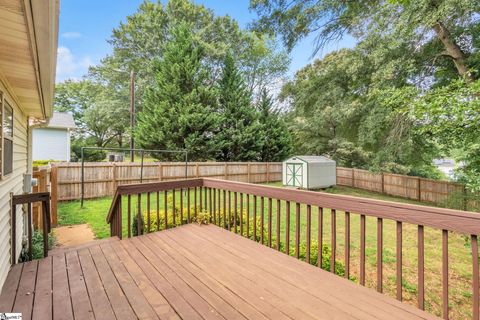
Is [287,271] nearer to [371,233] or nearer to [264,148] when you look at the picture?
[371,233]

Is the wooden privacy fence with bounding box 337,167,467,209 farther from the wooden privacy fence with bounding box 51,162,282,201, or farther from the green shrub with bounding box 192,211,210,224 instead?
the green shrub with bounding box 192,211,210,224

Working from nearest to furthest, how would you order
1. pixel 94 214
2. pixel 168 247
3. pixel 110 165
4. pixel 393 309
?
pixel 393 309 → pixel 168 247 → pixel 94 214 → pixel 110 165

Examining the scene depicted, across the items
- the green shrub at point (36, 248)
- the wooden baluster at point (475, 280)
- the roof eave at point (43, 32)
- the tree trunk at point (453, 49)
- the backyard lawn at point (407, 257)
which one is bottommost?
the backyard lawn at point (407, 257)

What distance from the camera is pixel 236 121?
1509 centimetres

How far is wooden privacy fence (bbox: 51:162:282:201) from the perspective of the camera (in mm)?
8375

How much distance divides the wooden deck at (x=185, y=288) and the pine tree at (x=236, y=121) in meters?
12.1

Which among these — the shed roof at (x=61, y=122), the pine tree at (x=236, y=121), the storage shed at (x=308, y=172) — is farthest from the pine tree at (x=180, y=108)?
the storage shed at (x=308, y=172)

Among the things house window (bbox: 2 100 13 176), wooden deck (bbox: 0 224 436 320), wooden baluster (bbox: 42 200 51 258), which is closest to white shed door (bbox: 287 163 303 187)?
wooden deck (bbox: 0 224 436 320)

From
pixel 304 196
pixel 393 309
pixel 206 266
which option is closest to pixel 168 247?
pixel 206 266

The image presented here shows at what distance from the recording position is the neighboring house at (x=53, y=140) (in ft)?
43.9

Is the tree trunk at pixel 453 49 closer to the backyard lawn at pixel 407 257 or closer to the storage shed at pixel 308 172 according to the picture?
the backyard lawn at pixel 407 257

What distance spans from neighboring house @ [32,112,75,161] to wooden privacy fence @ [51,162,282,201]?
666 centimetres

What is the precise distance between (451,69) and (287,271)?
899 centimetres

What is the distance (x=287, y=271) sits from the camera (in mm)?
2355
